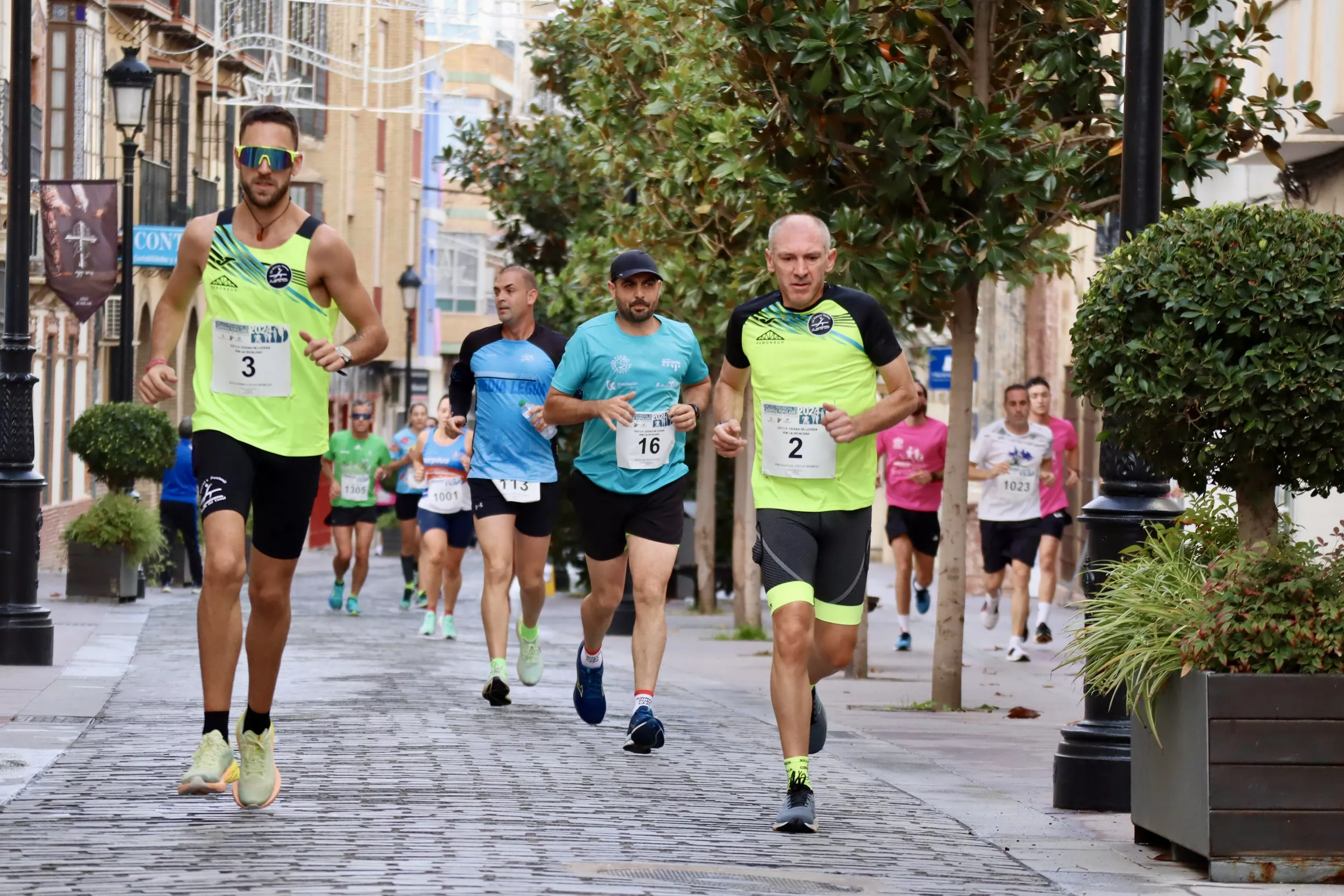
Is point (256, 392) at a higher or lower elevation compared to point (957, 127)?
lower

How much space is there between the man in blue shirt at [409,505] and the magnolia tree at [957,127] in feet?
33.3

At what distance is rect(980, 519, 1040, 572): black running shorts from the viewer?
18.5 metres

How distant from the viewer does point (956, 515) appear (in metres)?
13.0

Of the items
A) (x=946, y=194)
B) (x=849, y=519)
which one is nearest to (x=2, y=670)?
(x=946, y=194)

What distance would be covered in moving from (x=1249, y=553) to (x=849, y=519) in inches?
62.1

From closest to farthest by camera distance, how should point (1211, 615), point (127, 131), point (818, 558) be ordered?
point (1211, 615), point (818, 558), point (127, 131)

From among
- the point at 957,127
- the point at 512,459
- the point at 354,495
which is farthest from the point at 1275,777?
the point at 354,495

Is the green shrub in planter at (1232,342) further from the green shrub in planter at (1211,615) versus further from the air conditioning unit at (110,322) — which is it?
the air conditioning unit at (110,322)

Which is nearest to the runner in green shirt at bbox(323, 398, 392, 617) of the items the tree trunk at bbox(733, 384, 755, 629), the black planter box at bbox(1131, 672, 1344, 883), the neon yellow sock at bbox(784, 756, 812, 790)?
the tree trunk at bbox(733, 384, 755, 629)

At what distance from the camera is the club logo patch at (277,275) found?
7.93 meters

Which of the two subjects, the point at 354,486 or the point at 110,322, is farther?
the point at 110,322

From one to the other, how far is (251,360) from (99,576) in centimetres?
1496

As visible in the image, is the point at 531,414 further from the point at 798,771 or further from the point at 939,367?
the point at 939,367

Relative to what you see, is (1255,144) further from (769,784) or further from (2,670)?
(2,670)
